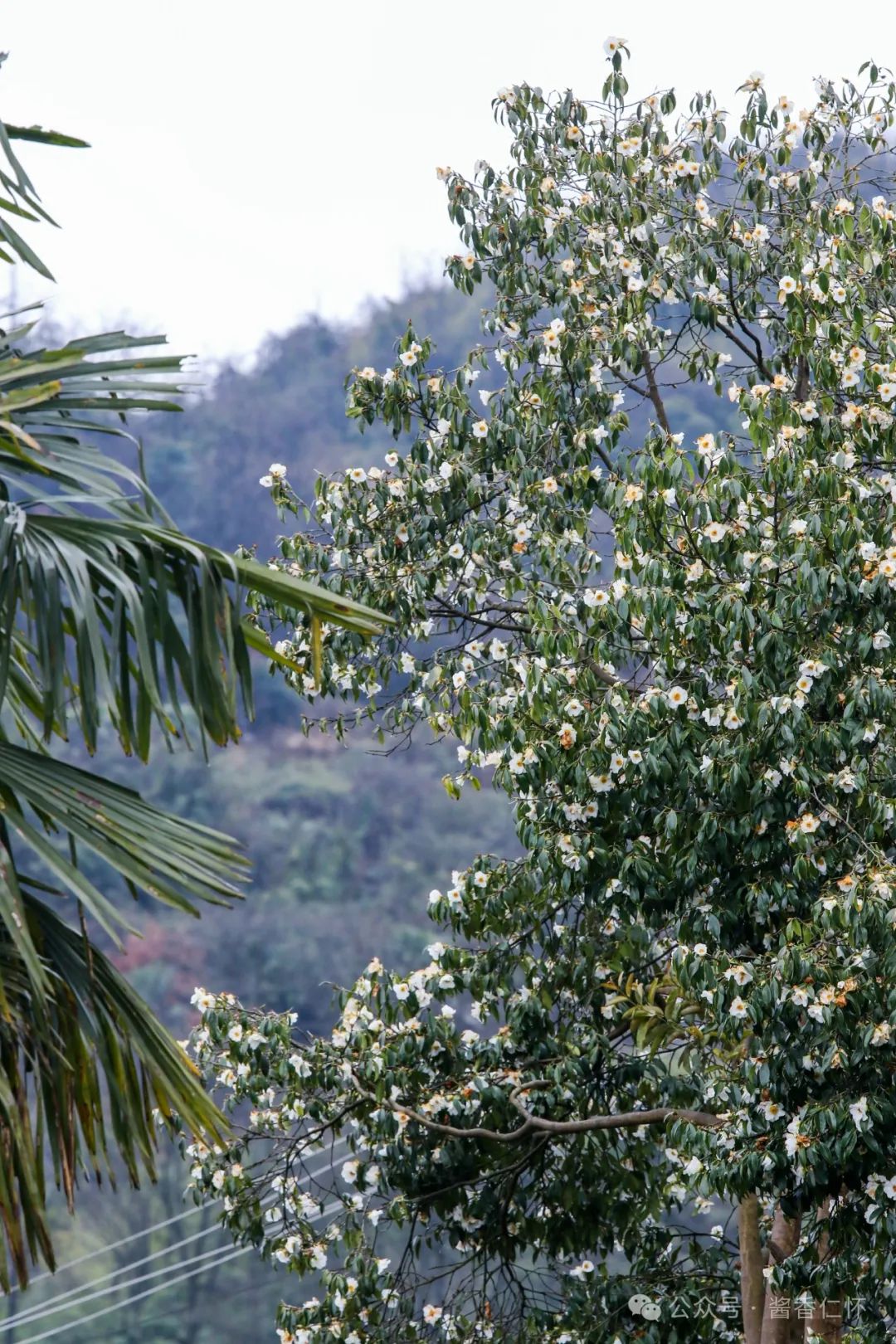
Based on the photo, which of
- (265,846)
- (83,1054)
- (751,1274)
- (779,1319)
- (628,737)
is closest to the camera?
(83,1054)

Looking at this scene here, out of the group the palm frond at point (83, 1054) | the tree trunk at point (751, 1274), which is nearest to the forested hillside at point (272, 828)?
the tree trunk at point (751, 1274)

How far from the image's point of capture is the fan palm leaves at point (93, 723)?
120 inches

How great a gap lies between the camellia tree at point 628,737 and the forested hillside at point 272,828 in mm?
21653

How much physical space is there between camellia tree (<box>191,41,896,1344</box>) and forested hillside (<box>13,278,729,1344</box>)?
2165 cm

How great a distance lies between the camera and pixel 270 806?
40531mm

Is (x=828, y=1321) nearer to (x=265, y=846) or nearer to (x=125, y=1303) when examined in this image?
(x=125, y=1303)

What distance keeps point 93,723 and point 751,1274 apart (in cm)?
415

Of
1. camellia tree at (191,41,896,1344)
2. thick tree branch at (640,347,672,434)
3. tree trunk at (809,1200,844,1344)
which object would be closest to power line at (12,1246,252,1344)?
camellia tree at (191,41,896,1344)

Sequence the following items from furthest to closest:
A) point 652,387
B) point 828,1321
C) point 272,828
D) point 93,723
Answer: point 272,828 → point 652,387 → point 828,1321 → point 93,723

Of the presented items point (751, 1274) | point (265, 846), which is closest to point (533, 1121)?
point (751, 1274)

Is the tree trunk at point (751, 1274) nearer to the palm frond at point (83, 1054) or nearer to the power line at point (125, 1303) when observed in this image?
the palm frond at point (83, 1054)

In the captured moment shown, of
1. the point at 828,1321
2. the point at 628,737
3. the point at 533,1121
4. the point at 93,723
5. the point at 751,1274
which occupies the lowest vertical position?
the point at 828,1321

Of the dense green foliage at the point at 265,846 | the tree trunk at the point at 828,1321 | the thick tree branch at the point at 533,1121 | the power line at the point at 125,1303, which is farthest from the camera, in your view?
the dense green foliage at the point at 265,846

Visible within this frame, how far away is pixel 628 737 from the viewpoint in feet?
16.8
